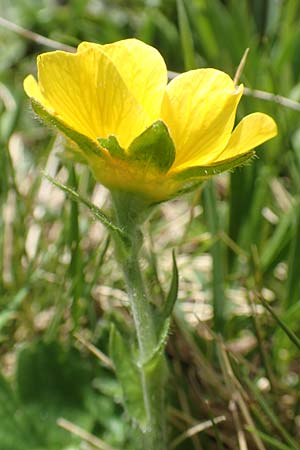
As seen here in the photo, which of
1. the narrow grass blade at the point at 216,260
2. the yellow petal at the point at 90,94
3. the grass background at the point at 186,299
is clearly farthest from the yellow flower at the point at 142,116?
the narrow grass blade at the point at 216,260

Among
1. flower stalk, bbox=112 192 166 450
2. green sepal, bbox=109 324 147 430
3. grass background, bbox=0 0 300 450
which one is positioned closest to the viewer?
flower stalk, bbox=112 192 166 450

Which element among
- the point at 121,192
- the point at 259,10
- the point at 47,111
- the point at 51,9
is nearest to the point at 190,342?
the point at 121,192

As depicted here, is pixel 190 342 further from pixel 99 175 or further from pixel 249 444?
pixel 99 175

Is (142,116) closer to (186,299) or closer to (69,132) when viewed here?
(69,132)

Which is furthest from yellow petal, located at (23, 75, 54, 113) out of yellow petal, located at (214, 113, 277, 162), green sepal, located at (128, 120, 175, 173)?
yellow petal, located at (214, 113, 277, 162)

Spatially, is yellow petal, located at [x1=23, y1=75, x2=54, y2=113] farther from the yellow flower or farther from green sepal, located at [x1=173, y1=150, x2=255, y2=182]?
green sepal, located at [x1=173, y1=150, x2=255, y2=182]

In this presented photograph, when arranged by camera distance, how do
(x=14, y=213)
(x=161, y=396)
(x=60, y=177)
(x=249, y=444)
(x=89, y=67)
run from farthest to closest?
(x=60, y=177), (x=14, y=213), (x=249, y=444), (x=161, y=396), (x=89, y=67)

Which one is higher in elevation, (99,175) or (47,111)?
(47,111)
